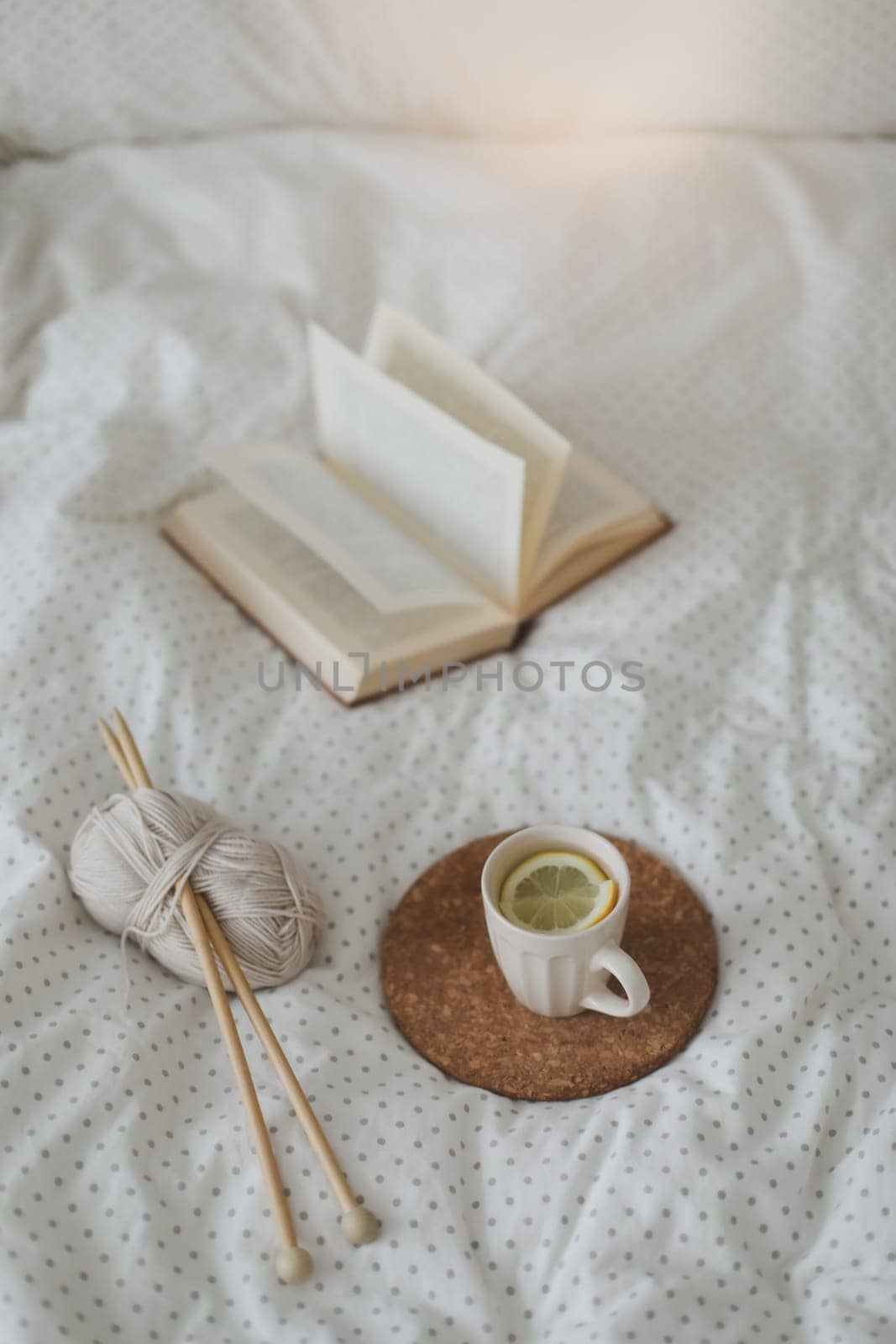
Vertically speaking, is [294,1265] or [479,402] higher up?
[479,402]

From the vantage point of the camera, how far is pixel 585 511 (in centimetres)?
96

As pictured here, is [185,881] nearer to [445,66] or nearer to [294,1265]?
[294,1265]

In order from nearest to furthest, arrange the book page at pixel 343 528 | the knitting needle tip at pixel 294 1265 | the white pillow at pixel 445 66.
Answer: the knitting needle tip at pixel 294 1265, the book page at pixel 343 528, the white pillow at pixel 445 66

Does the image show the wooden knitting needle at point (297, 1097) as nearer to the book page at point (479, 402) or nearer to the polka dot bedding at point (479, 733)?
the polka dot bedding at point (479, 733)

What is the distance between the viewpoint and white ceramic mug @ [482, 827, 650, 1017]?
23.9 inches

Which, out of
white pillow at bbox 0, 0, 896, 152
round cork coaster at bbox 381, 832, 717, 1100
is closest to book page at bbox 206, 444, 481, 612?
round cork coaster at bbox 381, 832, 717, 1100

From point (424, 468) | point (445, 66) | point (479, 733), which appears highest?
point (445, 66)

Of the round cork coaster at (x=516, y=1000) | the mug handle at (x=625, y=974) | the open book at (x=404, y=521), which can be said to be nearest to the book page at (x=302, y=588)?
the open book at (x=404, y=521)

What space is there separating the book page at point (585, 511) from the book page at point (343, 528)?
8 cm

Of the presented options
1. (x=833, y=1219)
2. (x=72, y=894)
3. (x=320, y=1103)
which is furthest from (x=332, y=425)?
(x=833, y=1219)

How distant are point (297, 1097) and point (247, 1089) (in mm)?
25

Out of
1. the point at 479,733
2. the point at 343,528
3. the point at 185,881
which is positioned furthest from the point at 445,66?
the point at 185,881

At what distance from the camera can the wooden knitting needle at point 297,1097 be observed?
0.56 metres

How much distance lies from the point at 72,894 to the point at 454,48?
34.3 inches
